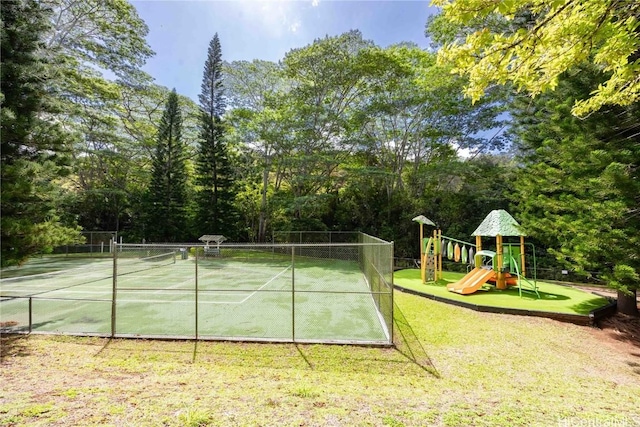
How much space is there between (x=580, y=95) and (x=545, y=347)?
6549mm

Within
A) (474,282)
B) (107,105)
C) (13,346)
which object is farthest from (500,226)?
(107,105)

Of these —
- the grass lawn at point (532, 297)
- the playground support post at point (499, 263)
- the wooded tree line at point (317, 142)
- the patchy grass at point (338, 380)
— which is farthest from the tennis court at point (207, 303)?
the playground support post at point (499, 263)

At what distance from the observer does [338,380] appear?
14.0ft

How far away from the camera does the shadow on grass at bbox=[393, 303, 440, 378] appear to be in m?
4.91

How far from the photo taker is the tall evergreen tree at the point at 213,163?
83.1ft

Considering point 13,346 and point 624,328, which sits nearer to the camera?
point 13,346

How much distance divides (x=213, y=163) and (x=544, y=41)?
84.5 feet

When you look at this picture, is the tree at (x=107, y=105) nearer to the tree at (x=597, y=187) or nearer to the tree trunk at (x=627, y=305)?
the tree at (x=597, y=187)

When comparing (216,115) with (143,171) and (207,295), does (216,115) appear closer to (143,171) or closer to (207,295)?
(143,171)

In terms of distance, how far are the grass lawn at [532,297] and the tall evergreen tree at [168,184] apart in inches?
835

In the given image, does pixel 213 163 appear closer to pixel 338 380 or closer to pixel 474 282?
pixel 474 282

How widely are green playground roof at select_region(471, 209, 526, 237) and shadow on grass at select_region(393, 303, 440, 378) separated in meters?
5.29

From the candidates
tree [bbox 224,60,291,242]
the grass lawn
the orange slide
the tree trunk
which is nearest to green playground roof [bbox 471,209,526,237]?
the orange slide

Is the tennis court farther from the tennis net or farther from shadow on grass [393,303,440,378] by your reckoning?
shadow on grass [393,303,440,378]
